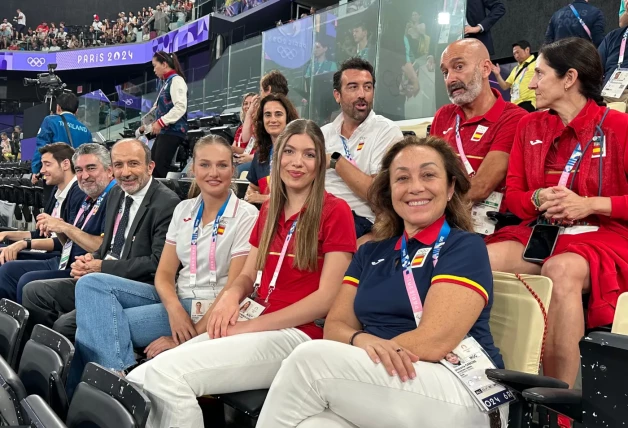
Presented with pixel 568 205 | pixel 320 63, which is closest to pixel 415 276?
pixel 568 205

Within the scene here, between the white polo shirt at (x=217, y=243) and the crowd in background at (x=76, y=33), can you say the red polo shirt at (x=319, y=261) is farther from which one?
the crowd in background at (x=76, y=33)

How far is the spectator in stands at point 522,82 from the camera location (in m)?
4.45

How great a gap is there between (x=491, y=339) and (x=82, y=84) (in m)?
24.3

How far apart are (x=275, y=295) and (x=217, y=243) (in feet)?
1.74

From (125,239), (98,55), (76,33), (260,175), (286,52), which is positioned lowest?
(125,239)

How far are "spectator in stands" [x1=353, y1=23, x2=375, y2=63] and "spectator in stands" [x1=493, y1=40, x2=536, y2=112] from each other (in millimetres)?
1138

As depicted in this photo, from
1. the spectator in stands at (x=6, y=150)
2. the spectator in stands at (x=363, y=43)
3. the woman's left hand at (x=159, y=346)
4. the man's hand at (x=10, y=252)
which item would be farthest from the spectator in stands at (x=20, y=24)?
the woman's left hand at (x=159, y=346)

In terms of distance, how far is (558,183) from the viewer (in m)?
2.22

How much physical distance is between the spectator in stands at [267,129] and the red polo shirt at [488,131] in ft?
3.77

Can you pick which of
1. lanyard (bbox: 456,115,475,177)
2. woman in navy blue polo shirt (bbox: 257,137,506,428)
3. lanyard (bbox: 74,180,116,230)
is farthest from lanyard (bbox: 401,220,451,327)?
lanyard (bbox: 74,180,116,230)

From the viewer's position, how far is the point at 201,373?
1915 mm

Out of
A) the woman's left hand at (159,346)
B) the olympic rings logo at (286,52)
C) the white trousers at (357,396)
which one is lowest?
the woman's left hand at (159,346)

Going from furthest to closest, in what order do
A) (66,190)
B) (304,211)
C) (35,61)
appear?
(35,61), (66,190), (304,211)

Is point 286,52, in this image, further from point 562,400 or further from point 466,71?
point 562,400
